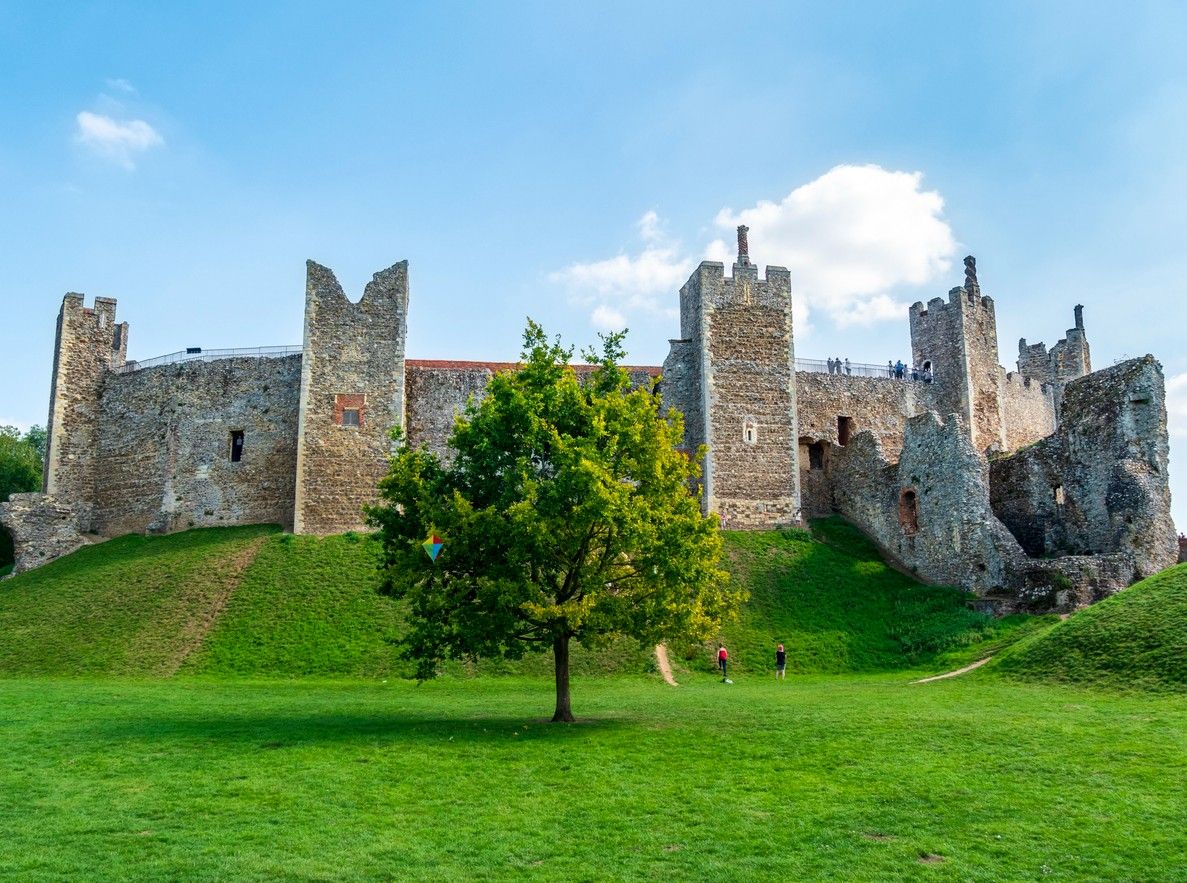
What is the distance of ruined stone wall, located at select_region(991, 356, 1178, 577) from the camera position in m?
28.3

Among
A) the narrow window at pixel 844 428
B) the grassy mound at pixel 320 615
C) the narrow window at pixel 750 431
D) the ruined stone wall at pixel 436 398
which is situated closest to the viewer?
the grassy mound at pixel 320 615

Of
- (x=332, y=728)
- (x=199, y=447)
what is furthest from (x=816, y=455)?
(x=332, y=728)

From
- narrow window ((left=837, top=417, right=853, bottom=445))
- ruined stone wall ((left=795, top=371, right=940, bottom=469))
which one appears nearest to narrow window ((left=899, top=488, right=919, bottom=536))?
ruined stone wall ((left=795, top=371, right=940, bottom=469))

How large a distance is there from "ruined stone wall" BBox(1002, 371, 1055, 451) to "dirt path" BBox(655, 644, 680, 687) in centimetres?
2366

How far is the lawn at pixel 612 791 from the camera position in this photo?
1036 centimetres

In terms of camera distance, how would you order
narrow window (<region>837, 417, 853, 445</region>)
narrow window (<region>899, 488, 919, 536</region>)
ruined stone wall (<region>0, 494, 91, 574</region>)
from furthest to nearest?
narrow window (<region>837, 417, 853, 445</region>), ruined stone wall (<region>0, 494, 91, 574</region>), narrow window (<region>899, 488, 919, 536</region>)

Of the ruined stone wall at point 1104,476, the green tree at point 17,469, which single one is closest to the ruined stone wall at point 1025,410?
the ruined stone wall at point 1104,476

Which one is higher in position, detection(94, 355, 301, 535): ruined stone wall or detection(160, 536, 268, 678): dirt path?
detection(94, 355, 301, 535): ruined stone wall

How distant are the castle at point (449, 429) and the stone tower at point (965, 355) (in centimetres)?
10

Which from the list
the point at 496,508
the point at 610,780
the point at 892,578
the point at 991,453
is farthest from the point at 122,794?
the point at 991,453

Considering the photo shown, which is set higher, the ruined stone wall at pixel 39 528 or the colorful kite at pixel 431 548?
the ruined stone wall at pixel 39 528

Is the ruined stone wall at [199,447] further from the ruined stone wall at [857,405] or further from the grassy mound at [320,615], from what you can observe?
the ruined stone wall at [857,405]

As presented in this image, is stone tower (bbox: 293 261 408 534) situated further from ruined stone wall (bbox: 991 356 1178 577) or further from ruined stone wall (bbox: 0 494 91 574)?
ruined stone wall (bbox: 991 356 1178 577)

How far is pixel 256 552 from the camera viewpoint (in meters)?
34.9
